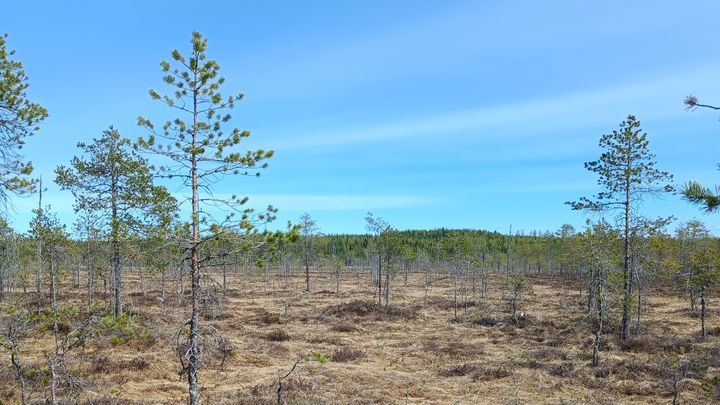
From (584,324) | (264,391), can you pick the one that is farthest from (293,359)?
(584,324)

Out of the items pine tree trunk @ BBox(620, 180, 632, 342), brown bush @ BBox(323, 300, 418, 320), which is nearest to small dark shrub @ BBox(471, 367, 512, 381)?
pine tree trunk @ BBox(620, 180, 632, 342)

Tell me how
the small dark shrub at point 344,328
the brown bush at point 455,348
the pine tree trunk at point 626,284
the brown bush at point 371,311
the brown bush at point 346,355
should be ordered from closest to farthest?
the brown bush at point 346,355 → the brown bush at point 455,348 → the pine tree trunk at point 626,284 → the small dark shrub at point 344,328 → the brown bush at point 371,311

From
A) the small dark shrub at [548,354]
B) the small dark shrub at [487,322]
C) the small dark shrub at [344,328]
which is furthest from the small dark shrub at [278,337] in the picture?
the small dark shrub at [487,322]

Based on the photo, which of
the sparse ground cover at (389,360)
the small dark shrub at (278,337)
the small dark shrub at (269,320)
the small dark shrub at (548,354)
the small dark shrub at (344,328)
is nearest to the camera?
the sparse ground cover at (389,360)

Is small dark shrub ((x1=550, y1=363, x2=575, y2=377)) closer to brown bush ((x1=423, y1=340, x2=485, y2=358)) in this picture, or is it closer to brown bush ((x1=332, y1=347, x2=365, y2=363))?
brown bush ((x1=423, y1=340, x2=485, y2=358))

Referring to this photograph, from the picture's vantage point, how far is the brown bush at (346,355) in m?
18.4

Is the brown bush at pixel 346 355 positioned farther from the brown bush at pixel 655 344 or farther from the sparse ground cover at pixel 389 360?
the brown bush at pixel 655 344

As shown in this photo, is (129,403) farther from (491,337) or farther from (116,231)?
(491,337)

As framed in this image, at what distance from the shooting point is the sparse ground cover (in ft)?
43.9

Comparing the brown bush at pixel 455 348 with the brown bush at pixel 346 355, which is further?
the brown bush at pixel 455 348

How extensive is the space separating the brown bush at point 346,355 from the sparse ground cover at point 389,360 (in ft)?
0.14

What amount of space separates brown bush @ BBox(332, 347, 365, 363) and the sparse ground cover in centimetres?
4

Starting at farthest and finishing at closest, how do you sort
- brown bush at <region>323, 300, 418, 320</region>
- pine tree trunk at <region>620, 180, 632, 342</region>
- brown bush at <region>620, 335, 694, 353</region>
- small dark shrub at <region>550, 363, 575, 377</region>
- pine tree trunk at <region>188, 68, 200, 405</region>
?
brown bush at <region>323, 300, 418, 320</region> < pine tree trunk at <region>620, 180, 632, 342</region> < brown bush at <region>620, 335, 694, 353</region> < small dark shrub at <region>550, 363, 575, 377</region> < pine tree trunk at <region>188, 68, 200, 405</region>

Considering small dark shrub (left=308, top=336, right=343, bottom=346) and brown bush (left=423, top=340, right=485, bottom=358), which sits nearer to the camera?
brown bush (left=423, top=340, right=485, bottom=358)
